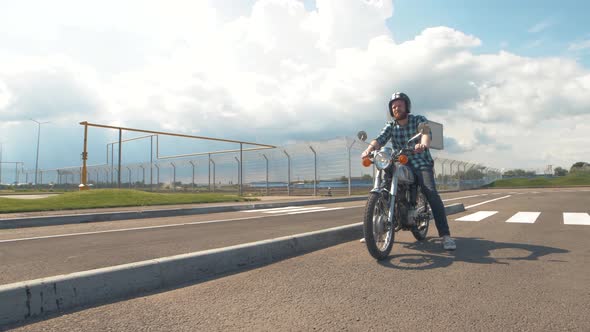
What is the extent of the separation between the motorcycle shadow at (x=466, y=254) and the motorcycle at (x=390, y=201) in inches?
8.7

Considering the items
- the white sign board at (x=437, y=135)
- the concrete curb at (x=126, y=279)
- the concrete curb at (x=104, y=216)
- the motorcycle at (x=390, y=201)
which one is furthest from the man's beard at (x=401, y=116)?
the white sign board at (x=437, y=135)

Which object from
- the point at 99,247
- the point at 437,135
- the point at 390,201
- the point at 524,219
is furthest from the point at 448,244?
the point at 437,135

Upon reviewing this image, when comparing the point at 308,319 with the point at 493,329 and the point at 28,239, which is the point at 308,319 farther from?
the point at 28,239

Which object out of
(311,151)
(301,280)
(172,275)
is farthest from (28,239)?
(311,151)

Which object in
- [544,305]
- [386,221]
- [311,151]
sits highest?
[311,151]

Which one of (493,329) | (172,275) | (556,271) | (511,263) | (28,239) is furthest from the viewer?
(28,239)

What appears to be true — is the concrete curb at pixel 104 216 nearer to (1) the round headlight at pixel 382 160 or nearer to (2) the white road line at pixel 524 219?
(1) the round headlight at pixel 382 160

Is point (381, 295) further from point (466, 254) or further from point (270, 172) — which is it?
point (270, 172)

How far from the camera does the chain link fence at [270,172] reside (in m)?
21.2

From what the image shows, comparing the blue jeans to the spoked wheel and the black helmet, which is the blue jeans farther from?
the black helmet

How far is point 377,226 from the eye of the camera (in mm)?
3559

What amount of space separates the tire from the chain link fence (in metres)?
15.5

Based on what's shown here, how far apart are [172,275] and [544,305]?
8.56 ft

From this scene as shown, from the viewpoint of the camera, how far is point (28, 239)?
5.45m
